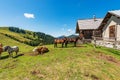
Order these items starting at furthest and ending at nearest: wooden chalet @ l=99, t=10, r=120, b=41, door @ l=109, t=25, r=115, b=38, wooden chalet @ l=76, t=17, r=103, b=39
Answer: wooden chalet @ l=76, t=17, r=103, b=39, door @ l=109, t=25, r=115, b=38, wooden chalet @ l=99, t=10, r=120, b=41

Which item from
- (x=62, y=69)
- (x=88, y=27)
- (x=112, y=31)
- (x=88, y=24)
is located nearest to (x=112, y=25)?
(x=112, y=31)

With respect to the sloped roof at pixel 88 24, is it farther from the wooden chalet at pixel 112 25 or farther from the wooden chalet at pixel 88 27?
the wooden chalet at pixel 112 25

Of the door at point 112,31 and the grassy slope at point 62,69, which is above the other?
the door at point 112,31

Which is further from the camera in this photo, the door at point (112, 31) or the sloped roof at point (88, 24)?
the sloped roof at point (88, 24)

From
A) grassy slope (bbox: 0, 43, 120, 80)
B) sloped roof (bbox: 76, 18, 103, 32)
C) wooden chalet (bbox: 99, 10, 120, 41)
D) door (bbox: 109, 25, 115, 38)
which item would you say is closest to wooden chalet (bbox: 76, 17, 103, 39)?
sloped roof (bbox: 76, 18, 103, 32)

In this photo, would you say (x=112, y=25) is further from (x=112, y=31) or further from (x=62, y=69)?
(x=62, y=69)

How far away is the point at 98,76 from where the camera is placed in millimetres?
16812

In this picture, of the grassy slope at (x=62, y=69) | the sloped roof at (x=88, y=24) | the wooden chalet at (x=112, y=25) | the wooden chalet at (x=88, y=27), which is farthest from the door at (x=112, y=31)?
the grassy slope at (x=62, y=69)

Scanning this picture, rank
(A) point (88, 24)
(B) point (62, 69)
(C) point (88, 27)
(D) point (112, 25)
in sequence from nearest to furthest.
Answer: (B) point (62, 69) < (D) point (112, 25) < (C) point (88, 27) < (A) point (88, 24)

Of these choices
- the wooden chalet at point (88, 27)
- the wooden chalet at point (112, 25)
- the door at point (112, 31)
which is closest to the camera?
the wooden chalet at point (112, 25)

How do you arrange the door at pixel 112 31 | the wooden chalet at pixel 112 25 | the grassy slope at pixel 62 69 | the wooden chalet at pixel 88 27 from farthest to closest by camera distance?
the wooden chalet at pixel 88 27
the door at pixel 112 31
the wooden chalet at pixel 112 25
the grassy slope at pixel 62 69

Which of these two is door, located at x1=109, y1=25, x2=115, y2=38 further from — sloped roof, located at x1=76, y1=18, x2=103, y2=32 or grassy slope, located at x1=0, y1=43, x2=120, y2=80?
grassy slope, located at x1=0, y1=43, x2=120, y2=80

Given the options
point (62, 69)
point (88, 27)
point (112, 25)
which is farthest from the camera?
point (88, 27)

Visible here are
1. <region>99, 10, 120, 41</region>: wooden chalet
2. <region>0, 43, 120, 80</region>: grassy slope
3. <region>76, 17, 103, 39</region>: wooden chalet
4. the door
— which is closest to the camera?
<region>0, 43, 120, 80</region>: grassy slope
